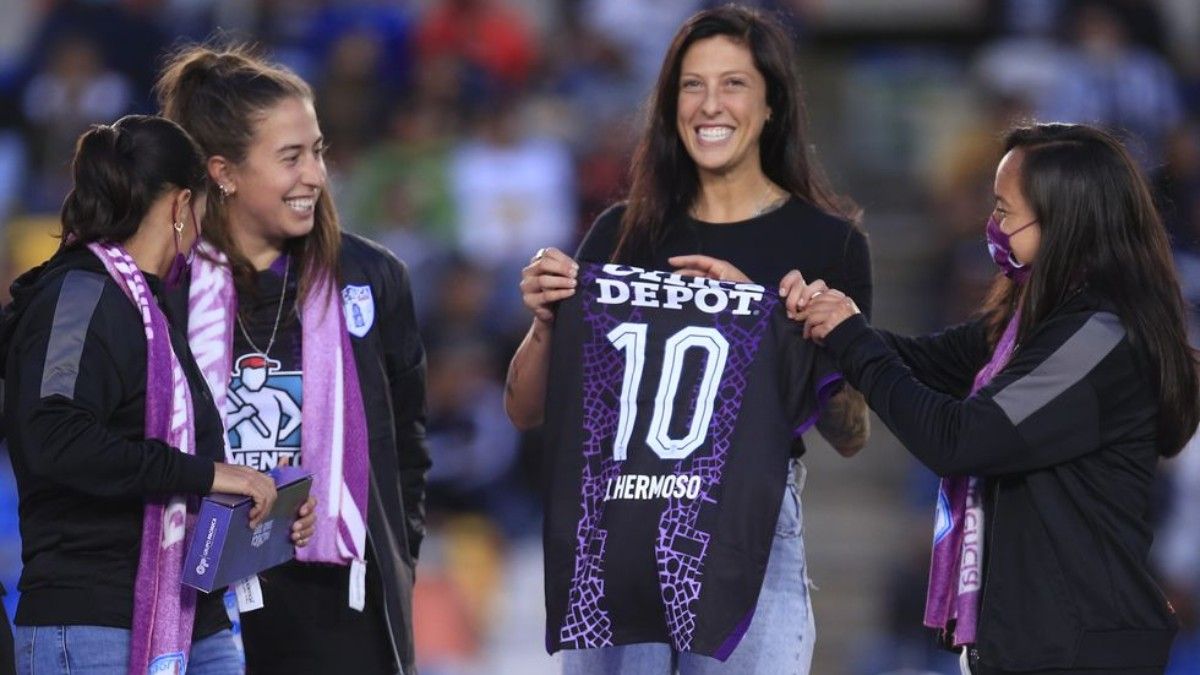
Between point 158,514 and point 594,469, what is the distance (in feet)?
2.98

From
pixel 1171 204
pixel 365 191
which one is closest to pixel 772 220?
pixel 1171 204

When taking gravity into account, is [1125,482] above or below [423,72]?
below

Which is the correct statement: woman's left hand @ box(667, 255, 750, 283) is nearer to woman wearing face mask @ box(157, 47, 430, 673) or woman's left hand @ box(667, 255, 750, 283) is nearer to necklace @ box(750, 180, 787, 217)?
necklace @ box(750, 180, 787, 217)

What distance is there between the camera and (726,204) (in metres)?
4.41

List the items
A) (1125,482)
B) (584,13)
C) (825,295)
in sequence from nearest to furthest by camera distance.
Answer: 1. (1125,482)
2. (825,295)
3. (584,13)

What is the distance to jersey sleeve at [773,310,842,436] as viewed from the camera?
4121 millimetres

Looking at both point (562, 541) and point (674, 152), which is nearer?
point (562, 541)

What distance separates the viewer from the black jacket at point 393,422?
450cm

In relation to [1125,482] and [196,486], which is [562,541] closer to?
[196,486]

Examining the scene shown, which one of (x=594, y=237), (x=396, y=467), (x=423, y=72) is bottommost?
(x=396, y=467)

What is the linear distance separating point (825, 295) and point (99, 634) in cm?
162

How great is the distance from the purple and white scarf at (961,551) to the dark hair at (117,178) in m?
1.71

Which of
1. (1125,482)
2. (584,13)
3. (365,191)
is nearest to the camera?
(1125,482)

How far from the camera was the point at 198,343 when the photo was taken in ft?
14.2
